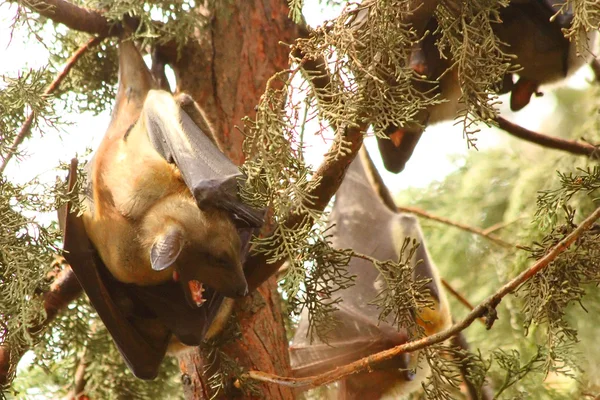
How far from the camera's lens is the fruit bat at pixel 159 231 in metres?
3.49

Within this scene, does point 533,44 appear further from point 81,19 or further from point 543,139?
point 81,19

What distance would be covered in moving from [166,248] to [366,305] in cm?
229

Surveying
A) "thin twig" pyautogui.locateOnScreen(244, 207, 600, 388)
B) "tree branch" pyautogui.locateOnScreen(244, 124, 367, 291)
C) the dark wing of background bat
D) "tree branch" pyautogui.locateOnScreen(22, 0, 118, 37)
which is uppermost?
the dark wing of background bat

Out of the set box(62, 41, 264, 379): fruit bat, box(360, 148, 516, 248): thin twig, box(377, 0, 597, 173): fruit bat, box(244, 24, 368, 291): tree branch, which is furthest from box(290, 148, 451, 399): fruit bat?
box(244, 24, 368, 291): tree branch

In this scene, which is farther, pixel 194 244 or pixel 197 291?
pixel 197 291

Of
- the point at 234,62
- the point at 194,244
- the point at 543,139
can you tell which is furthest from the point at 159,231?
the point at 543,139

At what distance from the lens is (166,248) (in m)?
3.45

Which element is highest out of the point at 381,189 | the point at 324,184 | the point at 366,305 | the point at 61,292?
the point at 381,189

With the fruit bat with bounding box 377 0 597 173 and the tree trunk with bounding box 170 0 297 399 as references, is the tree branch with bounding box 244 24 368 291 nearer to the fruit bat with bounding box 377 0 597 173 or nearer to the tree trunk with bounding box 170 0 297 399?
the tree trunk with bounding box 170 0 297 399

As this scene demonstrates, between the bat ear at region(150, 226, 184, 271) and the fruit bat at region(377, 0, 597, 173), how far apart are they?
5.69ft

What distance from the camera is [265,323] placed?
158 inches

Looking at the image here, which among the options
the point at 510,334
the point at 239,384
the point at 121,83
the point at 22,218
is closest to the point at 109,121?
the point at 121,83

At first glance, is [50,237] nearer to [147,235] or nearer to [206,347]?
[147,235]

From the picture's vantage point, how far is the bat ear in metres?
3.37
